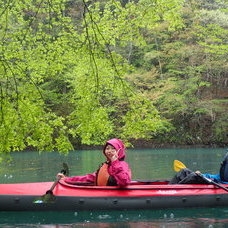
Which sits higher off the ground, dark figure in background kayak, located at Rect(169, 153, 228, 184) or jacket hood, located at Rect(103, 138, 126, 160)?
jacket hood, located at Rect(103, 138, 126, 160)

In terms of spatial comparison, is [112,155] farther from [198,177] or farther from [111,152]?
[198,177]

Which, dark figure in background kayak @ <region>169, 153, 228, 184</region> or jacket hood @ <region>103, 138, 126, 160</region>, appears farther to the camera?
dark figure in background kayak @ <region>169, 153, 228, 184</region>

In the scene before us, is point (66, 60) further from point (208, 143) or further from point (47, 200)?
point (208, 143)

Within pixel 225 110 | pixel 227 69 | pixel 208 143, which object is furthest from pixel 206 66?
pixel 208 143

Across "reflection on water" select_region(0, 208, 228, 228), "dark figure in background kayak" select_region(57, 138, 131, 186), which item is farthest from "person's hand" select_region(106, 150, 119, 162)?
"reflection on water" select_region(0, 208, 228, 228)

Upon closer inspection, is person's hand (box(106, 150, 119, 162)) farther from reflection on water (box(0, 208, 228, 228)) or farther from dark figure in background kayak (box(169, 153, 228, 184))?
dark figure in background kayak (box(169, 153, 228, 184))

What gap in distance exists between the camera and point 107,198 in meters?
6.46

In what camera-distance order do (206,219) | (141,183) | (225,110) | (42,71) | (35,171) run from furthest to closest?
(225,110) → (35,171) → (42,71) → (141,183) → (206,219)

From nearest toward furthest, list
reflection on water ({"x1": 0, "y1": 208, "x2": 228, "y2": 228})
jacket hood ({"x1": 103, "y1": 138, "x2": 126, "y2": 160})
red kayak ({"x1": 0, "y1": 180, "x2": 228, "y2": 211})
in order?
1. reflection on water ({"x1": 0, "y1": 208, "x2": 228, "y2": 228})
2. jacket hood ({"x1": 103, "y1": 138, "x2": 126, "y2": 160})
3. red kayak ({"x1": 0, "y1": 180, "x2": 228, "y2": 211})

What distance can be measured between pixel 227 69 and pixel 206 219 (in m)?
18.8

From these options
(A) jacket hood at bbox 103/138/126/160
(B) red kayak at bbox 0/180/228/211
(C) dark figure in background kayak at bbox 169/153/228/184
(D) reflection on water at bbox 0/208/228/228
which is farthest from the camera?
(C) dark figure in background kayak at bbox 169/153/228/184

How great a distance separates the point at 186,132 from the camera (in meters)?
24.5

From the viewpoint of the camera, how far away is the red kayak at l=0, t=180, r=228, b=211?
6.48 meters

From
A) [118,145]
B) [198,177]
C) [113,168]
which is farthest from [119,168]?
[198,177]
